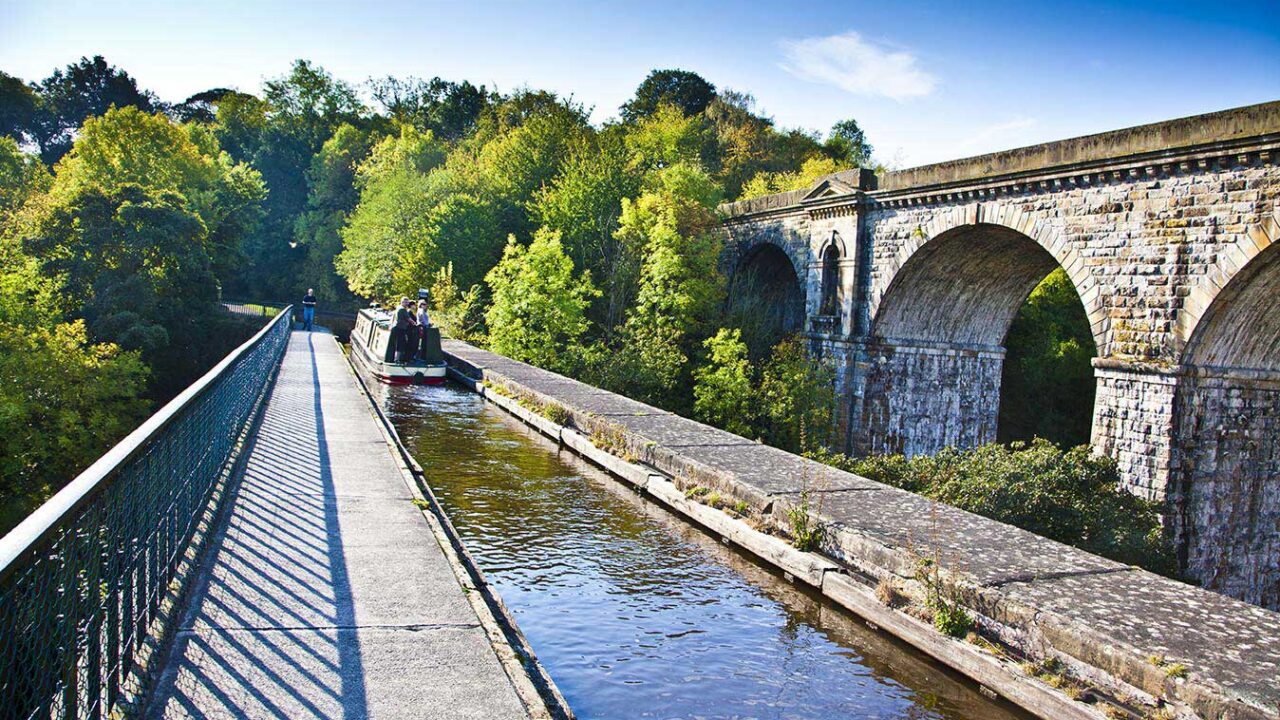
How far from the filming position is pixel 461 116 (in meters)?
63.8

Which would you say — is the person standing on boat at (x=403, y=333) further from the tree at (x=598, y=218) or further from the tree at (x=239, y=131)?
the tree at (x=239, y=131)

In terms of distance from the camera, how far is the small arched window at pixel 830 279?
68.5 feet

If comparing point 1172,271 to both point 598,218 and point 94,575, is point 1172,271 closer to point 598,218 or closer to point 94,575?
point 94,575

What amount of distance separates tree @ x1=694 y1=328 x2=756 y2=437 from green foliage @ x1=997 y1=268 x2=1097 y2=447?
498 inches

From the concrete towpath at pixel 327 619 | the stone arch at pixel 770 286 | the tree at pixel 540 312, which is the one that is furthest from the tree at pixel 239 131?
the concrete towpath at pixel 327 619

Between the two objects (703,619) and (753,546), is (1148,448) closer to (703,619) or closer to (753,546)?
(753,546)

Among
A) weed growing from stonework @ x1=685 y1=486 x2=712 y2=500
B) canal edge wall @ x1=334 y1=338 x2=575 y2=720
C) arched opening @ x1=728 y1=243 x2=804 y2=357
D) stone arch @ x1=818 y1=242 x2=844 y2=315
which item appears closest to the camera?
canal edge wall @ x1=334 y1=338 x2=575 y2=720

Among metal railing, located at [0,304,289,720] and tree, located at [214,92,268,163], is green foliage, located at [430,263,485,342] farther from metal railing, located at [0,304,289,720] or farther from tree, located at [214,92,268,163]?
tree, located at [214,92,268,163]

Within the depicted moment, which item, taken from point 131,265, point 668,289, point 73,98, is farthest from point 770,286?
point 73,98

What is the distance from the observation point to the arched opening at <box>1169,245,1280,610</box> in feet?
40.2

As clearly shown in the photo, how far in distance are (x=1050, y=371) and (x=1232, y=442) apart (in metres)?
16.2

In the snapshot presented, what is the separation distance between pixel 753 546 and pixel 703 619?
1.19m

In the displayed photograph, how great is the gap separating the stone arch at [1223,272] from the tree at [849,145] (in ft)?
111

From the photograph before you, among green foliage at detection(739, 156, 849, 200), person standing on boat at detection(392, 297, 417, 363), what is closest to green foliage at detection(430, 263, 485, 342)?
person standing on boat at detection(392, 297, 417, 363)
